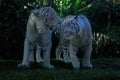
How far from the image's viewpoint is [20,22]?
11086 mm

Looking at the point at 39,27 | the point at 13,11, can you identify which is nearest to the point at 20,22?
the point at 13,11

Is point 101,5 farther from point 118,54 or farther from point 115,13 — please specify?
point 118,54

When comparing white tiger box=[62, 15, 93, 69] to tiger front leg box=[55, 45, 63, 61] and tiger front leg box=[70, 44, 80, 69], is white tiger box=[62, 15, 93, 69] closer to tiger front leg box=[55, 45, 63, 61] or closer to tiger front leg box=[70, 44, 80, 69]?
tiger front leg box=[70, 44, 80, 69]

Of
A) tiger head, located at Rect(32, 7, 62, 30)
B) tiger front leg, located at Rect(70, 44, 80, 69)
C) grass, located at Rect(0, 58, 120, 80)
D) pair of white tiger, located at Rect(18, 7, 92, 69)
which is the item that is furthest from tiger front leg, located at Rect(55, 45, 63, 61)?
tiger head, located at Rect(32, 7, 62, 30)

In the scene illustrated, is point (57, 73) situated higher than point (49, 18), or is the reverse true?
point (49, 18)

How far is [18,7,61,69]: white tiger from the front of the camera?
841 cm

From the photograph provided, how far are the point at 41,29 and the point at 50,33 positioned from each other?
414 mm

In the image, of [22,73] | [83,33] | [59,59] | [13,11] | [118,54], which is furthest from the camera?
[118,54]

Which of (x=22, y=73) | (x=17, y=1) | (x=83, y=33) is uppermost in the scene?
(x=17, y=1)

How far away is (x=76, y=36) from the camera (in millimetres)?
8633

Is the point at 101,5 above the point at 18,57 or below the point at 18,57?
above

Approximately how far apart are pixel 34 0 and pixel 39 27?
3.12m

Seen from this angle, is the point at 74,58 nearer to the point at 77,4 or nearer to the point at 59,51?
the point at 59,51

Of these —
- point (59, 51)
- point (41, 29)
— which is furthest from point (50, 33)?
point (59, 51)
